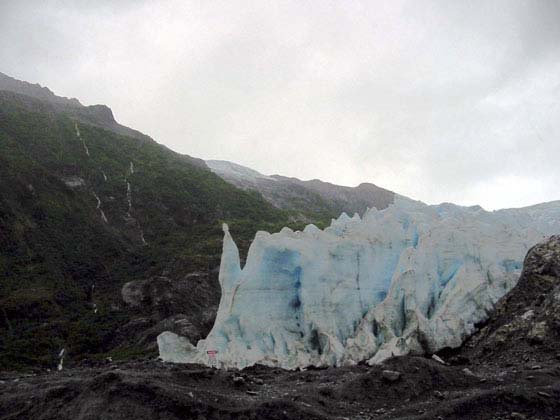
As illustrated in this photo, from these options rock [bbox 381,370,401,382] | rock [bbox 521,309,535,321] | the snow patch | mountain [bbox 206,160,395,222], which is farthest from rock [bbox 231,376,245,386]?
mountain [bbox 206,160,395,222]

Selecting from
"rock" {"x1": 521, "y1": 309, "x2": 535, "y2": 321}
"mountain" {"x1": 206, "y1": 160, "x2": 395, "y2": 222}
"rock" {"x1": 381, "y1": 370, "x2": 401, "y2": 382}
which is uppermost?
"mountain" {"x1": 206, "y1": 160, "x2": 395, "y2": 222}

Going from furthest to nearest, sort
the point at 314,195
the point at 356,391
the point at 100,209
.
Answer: the point at 314,195 < the point at 100,209 < the point at 356,391

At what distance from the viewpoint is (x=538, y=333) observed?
13836 millimetres

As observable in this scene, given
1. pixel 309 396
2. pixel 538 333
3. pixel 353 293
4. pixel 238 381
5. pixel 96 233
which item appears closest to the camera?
pixel 309 396

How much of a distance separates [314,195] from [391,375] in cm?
7451

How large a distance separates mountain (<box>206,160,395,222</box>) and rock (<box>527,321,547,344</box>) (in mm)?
50240

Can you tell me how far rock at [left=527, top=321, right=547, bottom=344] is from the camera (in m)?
13.7

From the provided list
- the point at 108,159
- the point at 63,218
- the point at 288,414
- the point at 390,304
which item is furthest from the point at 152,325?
the point at 108,159

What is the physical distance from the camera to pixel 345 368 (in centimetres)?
1537

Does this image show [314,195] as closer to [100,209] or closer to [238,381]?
[100,209]

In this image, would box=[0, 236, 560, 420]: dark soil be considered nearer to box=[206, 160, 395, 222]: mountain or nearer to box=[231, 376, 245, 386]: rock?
box=[231, 376, 245, 386]: rock

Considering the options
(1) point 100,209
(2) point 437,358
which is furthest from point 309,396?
(1) point 100,209

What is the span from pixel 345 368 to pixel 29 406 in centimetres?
803

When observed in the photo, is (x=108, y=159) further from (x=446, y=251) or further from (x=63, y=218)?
(x=446, y=251)
